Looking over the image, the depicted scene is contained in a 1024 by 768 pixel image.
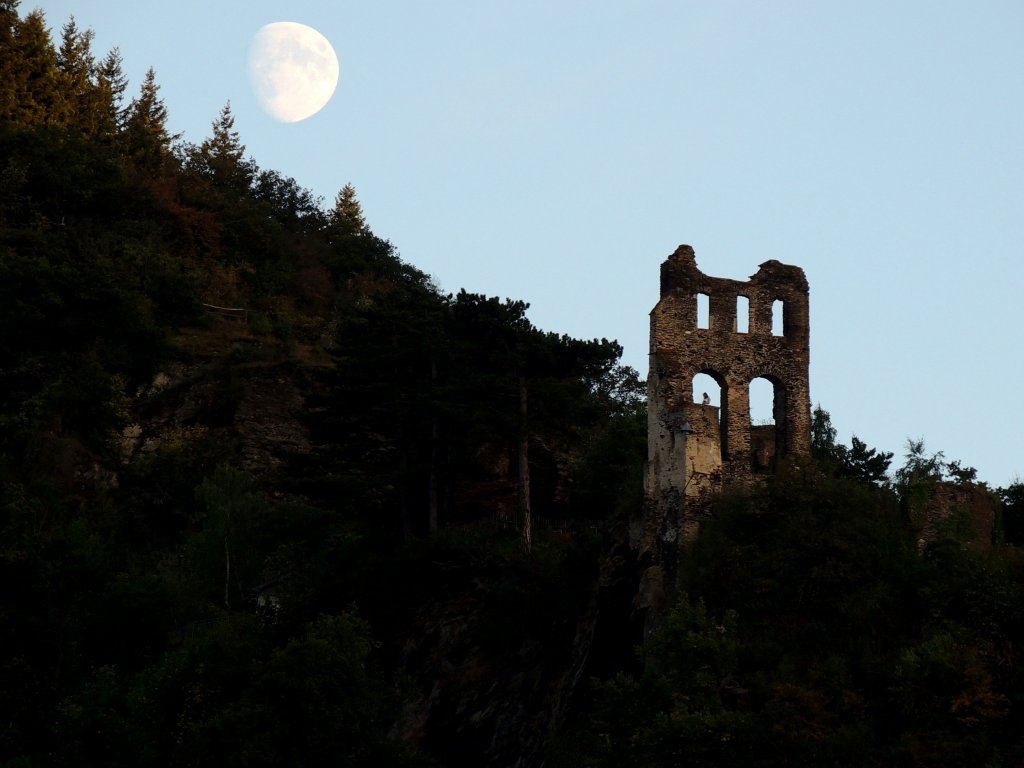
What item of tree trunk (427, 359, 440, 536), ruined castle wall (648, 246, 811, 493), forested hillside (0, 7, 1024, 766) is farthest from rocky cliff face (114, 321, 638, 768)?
ruined castle wall (648, 246, 811, 493)

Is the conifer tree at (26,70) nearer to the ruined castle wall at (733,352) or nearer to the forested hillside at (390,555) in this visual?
the forested hillside at (390,555)

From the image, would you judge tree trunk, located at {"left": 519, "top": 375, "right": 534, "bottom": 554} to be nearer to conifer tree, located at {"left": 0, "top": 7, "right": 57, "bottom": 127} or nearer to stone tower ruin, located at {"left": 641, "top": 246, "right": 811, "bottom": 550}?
stone tower ruin, located at {"left": 641, "top": 246, "right": 811, "bottom": 550}

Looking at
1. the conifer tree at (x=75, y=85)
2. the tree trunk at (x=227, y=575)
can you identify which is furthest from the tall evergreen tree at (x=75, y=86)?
the tree trunk at (x=227, y=575)

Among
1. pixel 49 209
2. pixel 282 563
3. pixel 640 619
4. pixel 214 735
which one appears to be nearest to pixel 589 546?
pixel 640 619

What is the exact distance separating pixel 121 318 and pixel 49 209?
34.4 ft

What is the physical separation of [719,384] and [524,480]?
21.5 ft

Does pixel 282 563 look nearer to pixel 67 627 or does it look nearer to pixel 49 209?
pixel 67 627

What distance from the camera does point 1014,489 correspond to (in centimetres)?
3756

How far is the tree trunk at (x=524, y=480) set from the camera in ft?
130

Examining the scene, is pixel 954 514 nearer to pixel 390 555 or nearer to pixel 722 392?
pixel 722 392

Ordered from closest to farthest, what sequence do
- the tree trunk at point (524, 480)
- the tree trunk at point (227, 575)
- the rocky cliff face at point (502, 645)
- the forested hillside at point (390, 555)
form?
1. the forested hillside at point (390, 555)
2. the rocky cliff face at point (502, 645)
3. the tree trunk at point (524, 480)
4. the tree trunk at point (227, 575)

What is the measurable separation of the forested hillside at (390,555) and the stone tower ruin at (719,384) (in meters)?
1.71

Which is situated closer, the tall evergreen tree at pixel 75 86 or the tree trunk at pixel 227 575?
the tree trunk at pixel 227 575

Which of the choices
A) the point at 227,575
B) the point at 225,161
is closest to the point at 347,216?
the point at 225,161
